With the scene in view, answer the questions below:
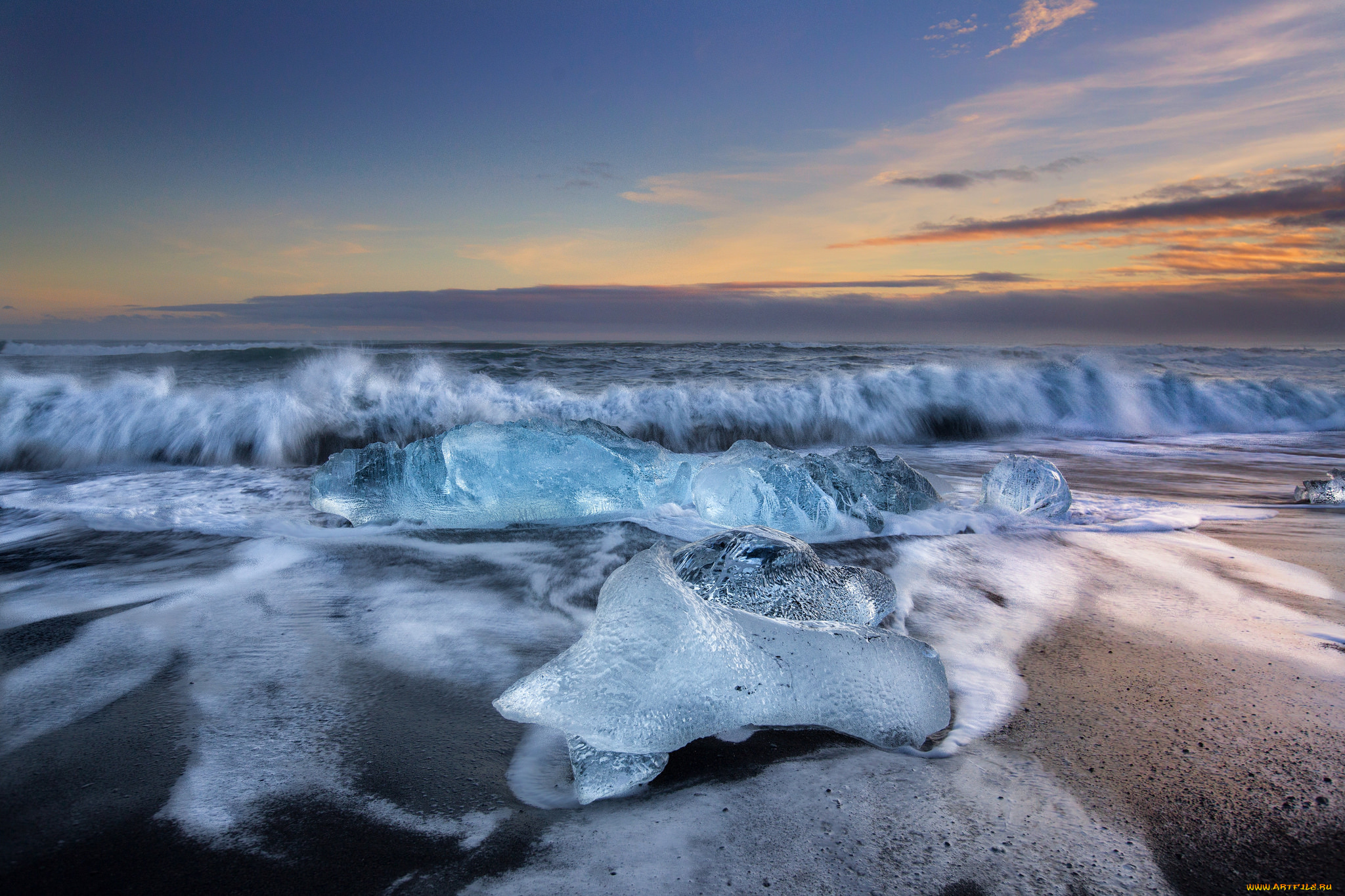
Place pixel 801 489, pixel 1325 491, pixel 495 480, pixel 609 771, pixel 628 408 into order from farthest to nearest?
pixel 628 408, pixel 1325 491, pixel 495 480, pixel 801 489, pixel 609 771

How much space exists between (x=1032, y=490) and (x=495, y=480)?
2677 millimetres

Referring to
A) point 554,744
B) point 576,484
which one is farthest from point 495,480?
point 554,744

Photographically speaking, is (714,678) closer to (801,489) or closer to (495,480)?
(801,489)

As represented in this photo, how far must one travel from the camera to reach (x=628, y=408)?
7.76m

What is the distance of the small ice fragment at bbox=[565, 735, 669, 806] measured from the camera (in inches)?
48.2

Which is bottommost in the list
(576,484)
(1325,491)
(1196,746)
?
(1325,491)

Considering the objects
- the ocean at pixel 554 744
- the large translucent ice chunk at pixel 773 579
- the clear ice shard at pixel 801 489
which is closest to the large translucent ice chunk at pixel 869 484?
the clear ice shard at pixel 801 489

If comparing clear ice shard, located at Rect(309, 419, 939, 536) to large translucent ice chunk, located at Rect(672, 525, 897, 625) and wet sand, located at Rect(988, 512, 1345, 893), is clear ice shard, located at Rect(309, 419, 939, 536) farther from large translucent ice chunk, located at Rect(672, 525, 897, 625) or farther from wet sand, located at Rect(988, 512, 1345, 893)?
wet sand, located at Rect(988, 512, 1345, 893)

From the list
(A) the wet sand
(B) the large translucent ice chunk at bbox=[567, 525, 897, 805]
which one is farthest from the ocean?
(B) the large translucent ice chunk at bbox=[567, 525, 897, 805]

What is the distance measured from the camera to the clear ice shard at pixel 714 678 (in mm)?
1342

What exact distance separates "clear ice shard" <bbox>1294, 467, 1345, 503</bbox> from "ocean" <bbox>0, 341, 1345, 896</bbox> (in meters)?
0.16

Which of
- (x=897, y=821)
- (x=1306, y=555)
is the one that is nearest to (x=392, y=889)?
(x=897, y=821)

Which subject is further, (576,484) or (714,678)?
(576,484)

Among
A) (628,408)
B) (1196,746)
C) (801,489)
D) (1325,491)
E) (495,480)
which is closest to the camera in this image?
(1196,746)
